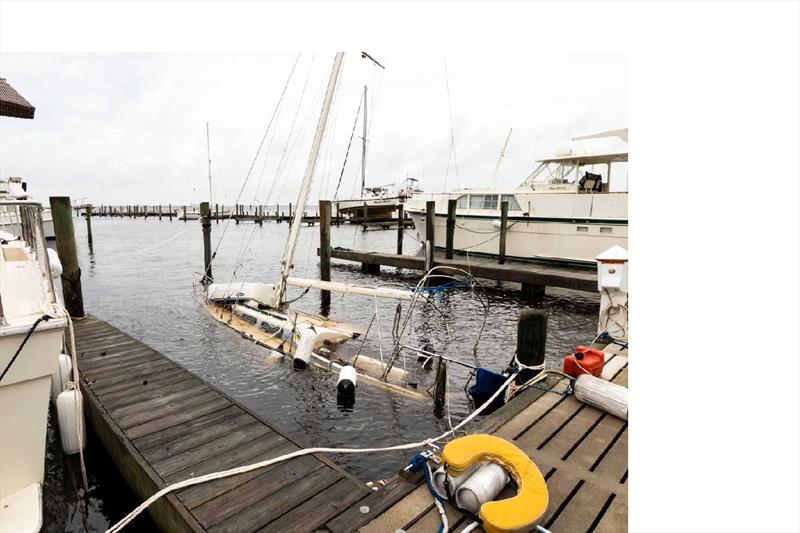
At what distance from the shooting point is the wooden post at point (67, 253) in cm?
1019

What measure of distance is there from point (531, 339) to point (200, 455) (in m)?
4.62

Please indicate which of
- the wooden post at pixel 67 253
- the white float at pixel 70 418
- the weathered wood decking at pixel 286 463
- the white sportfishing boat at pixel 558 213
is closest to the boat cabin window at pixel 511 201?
the white sportfishing boat at pixel 558 213

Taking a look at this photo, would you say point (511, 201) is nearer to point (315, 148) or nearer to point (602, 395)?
point (315, 148)

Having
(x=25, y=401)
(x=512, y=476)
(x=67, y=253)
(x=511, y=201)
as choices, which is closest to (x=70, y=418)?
(x=25, y=401)

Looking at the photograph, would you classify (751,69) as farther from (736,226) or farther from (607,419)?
(607,419)

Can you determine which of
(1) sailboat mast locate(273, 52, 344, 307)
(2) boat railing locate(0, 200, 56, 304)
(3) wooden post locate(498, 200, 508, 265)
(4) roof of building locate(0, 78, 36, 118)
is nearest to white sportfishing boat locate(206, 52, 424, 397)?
(1) sailboat mast locate(273, 52, 344, 307)

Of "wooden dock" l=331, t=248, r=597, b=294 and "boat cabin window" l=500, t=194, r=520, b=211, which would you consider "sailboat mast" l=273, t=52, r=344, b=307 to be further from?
"boat cabin window" l=500, t=194, r=520, b=211

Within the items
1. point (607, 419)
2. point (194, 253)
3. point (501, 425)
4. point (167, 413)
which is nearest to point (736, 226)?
point (501, 425)

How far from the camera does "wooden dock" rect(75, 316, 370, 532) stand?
145 inches

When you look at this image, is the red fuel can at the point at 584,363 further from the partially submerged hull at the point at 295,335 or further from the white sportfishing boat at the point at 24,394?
the white sportfishing boat at the point at 24,394

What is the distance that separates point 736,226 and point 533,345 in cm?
530

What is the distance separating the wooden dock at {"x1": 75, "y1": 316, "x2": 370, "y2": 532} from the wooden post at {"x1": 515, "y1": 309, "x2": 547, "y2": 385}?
3136 mm

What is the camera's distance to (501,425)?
4.66m

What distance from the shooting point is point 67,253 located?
10391 mm
